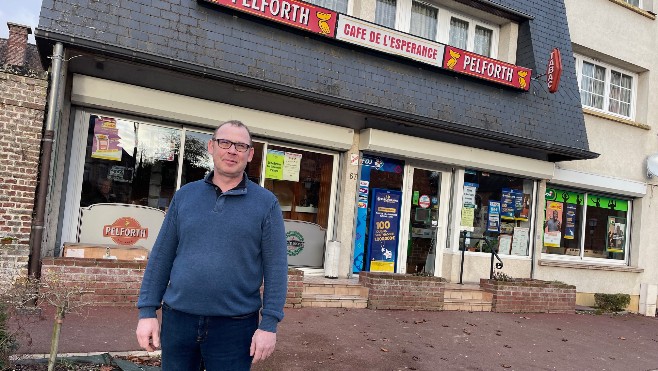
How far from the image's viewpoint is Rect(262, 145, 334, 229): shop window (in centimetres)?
914

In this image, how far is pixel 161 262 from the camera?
2.84 metres

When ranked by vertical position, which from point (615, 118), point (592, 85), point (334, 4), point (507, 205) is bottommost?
point (507, 205)

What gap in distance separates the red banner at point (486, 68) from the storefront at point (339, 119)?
0.10ft

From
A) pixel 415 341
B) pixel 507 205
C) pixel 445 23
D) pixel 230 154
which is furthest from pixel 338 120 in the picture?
pixel 230 154

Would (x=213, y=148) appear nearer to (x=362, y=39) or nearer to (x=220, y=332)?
(x=220, y=332)

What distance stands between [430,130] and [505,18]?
10.8ft

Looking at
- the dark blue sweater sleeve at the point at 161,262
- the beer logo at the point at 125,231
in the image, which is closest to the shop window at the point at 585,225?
the beer logo at the point at 125,231

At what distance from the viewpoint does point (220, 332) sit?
266 centimetres

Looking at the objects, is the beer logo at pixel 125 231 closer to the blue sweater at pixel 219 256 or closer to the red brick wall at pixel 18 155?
the red brick wall at pixel 18 155

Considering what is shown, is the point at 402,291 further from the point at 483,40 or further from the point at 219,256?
the point at 219,256

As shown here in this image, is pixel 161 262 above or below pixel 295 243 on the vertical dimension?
above

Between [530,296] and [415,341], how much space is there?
4.20 m

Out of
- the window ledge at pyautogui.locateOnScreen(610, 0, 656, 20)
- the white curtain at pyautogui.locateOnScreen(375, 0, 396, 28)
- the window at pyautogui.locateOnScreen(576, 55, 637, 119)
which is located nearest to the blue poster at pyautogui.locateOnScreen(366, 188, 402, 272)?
the white curtain at pyautogui.locateOnScreen(375, 0, 396, 28)

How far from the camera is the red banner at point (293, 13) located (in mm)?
7945
